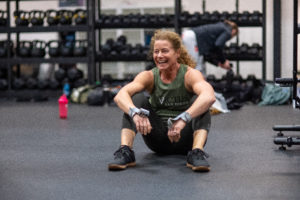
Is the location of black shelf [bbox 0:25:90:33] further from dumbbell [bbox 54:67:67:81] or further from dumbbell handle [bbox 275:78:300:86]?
dumbbell handle [bbox 275:78:300:86]

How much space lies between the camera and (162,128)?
292 centimetres

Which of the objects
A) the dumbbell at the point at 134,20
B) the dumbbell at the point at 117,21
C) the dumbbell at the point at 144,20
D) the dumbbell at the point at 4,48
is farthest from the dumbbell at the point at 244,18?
the dumbbell at the point at 4,48

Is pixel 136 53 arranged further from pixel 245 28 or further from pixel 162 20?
pixel 245 28

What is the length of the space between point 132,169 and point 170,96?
51 centimetres

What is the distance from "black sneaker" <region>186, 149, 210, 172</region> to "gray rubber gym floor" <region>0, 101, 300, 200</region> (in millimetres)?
39

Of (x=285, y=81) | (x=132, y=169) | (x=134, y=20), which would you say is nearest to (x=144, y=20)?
(x=134, y=20)

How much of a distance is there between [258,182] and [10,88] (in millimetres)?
6741

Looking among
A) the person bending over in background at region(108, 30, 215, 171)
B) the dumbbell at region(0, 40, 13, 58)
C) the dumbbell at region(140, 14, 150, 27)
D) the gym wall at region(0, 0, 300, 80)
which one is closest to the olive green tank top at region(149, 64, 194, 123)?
the person bending over in background at region(108, 30, 215, 171)

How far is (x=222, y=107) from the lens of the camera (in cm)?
600

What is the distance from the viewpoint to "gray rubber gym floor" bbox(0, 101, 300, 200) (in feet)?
7.30

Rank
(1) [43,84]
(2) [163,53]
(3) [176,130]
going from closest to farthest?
(3) [176,130] < (2) [163,53] < (1) [43,84]

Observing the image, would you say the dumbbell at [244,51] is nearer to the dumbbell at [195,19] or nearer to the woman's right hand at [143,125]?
the dumbbell at [195,19]

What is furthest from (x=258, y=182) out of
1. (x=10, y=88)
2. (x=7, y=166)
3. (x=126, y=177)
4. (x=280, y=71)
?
(x=10, y=88)

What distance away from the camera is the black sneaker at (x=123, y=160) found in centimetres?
271
